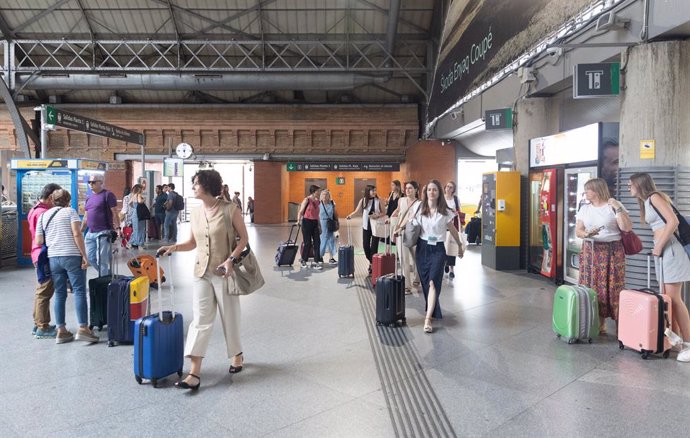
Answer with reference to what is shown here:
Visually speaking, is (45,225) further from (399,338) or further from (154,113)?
(154,113)

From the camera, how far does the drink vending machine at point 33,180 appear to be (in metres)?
9.66

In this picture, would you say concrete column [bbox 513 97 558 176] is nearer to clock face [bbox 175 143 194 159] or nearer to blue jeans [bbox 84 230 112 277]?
blue jeans [bbox 84 230 112 277]

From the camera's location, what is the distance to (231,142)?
21125 mm

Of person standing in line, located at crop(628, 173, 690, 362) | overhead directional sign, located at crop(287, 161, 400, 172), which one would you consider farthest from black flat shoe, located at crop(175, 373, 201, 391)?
overhead directional sign, located at crop(287, 161, 400, 172)

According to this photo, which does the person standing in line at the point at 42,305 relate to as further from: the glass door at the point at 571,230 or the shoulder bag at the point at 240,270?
the glass door at the point at 571,230

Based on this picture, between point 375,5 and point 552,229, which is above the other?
point 375,5

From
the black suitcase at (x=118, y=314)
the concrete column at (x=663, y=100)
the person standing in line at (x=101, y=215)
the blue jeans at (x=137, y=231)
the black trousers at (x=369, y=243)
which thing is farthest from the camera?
the blue jeans at (x=137, y=231)

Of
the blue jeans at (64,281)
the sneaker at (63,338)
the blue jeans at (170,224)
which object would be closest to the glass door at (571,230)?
the blue jeans at (64,281)

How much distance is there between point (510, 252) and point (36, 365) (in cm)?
760

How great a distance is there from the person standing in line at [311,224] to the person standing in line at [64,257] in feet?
16.3

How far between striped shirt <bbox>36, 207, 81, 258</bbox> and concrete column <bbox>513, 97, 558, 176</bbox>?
7341mm

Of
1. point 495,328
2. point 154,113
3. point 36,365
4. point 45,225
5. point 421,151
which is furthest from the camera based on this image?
point 154,113

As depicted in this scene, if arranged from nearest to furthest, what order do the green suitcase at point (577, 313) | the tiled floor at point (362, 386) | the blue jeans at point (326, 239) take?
the tiled floor at point (362, 386)
the green suitcase at point (577, 313)
the blue jeans at point (326, 239)

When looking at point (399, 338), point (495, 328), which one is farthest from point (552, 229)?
point (399, 338)
